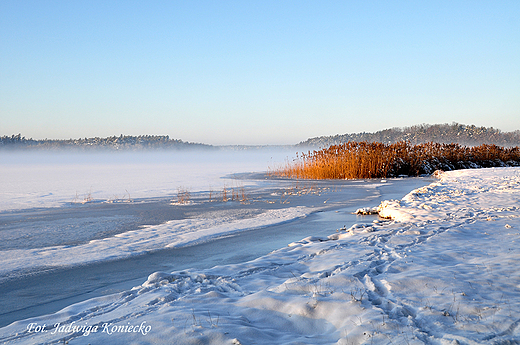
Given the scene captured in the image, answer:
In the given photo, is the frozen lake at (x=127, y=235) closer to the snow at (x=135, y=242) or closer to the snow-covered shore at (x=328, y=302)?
the snow at (x=135, y=242)

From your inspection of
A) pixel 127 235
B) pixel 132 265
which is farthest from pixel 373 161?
pixel 132 265

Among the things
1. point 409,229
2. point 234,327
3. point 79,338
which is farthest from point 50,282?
point 409,229

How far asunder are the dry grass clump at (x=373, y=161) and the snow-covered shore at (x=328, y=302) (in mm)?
11939

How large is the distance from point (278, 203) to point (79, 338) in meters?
7.34

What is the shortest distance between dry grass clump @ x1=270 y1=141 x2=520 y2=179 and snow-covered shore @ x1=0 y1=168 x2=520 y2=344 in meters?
11.9

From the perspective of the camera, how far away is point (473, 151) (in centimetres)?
2139

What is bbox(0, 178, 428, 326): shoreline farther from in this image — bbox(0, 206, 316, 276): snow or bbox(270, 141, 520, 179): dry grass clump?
bbox(270, 141, 520, 179): dry grass clump

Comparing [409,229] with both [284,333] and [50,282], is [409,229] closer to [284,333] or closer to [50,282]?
[284,333]

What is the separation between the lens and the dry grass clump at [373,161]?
1647cm

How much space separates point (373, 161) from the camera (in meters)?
16.5

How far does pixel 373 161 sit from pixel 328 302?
14584mm

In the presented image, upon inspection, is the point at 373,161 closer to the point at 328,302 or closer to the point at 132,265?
the point at 132,265

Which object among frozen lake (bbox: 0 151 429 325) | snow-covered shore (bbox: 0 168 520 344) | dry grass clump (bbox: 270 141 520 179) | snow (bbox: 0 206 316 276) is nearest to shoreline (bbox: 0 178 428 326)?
frozen lake (bbox: 0 151 429 325)

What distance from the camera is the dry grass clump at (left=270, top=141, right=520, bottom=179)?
54.0 ft
